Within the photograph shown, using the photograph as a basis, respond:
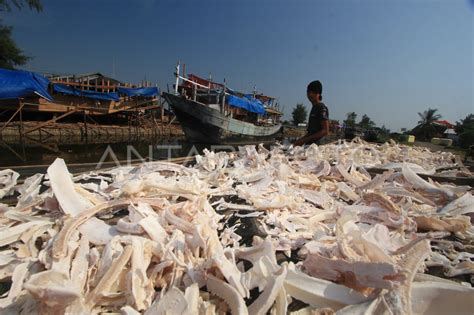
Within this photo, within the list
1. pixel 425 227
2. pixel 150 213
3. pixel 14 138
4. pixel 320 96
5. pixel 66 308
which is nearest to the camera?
pixel 66 308

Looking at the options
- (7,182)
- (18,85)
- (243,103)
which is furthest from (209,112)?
(7,182)

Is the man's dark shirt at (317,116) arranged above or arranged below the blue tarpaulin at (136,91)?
below

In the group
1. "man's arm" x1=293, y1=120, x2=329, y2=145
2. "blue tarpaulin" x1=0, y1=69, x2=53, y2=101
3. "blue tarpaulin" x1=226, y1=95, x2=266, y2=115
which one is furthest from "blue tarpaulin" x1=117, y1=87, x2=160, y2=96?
"man's arm" x1=293, y1=120, x2=329, y2=145

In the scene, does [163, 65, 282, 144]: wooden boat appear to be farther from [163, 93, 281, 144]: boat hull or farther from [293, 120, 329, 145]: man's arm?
[293, 120, 329, 145]: man's arm

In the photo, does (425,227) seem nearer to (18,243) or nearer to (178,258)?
(178,258)

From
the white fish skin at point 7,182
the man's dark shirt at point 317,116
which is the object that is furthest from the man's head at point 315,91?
the white fish skin at point 7,182

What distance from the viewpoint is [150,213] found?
1.47m

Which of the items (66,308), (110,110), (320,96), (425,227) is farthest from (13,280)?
(110,110)

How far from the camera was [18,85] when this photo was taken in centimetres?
1288

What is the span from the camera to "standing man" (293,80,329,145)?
5.16m

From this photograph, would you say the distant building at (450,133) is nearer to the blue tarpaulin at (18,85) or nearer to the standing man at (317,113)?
the standing man at (317,113)

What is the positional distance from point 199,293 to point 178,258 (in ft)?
0.66

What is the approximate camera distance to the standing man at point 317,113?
203 inches

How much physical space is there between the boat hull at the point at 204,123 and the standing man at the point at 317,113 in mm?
15940
